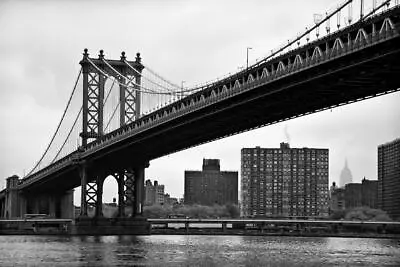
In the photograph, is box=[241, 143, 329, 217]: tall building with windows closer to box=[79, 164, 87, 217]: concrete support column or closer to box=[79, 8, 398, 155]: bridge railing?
box=[79, 164, 87, 217]: concrete support column

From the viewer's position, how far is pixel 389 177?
175875mm

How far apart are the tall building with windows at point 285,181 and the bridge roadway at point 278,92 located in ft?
336

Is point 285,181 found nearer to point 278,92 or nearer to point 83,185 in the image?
point 83,185

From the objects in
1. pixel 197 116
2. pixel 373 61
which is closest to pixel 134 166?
pixel 197 116

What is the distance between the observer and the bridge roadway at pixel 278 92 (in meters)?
46.5

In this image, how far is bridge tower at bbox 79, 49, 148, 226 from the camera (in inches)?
3878

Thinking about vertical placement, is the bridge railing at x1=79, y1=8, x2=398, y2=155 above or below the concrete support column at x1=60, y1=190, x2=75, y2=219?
above

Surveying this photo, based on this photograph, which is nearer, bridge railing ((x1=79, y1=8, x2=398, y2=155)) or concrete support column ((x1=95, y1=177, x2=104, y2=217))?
bridge railing ((x1=79, y1=8, x2=398, y2=155))

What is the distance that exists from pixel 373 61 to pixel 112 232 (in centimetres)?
5583

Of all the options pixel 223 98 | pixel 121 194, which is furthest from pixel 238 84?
pixel 121 194

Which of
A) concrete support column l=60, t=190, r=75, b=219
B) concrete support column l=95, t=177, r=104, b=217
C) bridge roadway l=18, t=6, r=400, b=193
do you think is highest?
bridge roadway l=18, t=6, r=400, b=193

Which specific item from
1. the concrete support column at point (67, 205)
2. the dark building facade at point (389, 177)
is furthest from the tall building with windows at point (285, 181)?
the concrete support column at point (67, 205)

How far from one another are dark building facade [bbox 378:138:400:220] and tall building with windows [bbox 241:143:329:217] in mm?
17201

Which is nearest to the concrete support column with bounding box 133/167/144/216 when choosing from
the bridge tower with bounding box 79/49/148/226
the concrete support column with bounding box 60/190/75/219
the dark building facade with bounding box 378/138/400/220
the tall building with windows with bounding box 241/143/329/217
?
the bridge tower with bounding box 79/49/148/226
